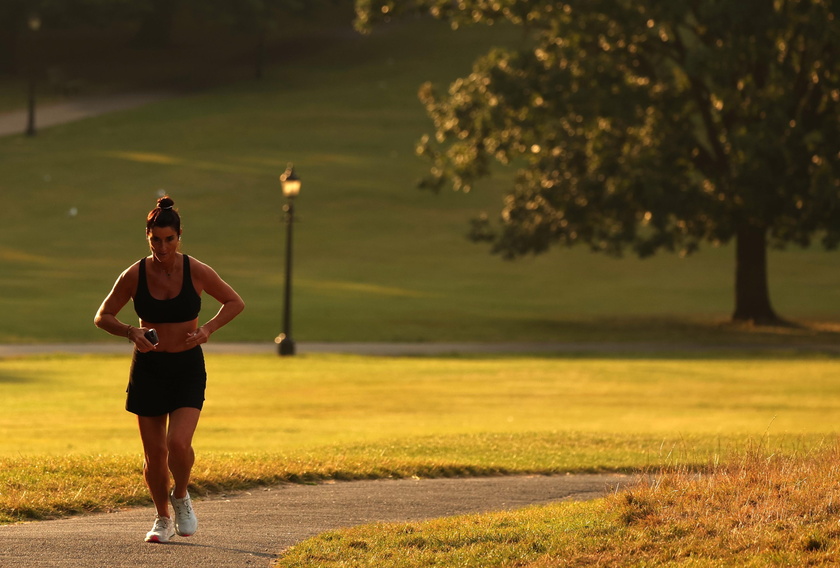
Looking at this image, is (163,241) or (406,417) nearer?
(163,241)

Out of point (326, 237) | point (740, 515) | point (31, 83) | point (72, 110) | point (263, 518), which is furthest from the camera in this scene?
point (72, 110)

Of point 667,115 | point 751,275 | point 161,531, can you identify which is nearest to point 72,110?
point 667,115

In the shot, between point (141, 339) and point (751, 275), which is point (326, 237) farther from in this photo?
point (141, 339)

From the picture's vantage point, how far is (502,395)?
23.4 meters

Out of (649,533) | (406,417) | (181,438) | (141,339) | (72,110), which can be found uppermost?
(72,110)

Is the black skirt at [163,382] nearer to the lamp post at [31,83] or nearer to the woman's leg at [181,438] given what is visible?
the woman's leg at [181,438]

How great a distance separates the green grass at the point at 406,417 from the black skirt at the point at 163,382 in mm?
2035

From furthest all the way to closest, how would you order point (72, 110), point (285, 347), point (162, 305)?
point (72, 110) < point (285, 347) < point (162, 305)

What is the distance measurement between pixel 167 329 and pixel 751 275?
107 feet

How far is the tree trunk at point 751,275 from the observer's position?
39188 millimetres

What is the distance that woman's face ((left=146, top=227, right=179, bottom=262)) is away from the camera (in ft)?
28.1

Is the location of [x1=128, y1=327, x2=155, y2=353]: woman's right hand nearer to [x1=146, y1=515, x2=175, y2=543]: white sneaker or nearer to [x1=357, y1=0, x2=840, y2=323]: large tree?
[x1=146, y1=515, x2=175, y2=543]: white sneaker

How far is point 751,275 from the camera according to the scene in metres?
39.4

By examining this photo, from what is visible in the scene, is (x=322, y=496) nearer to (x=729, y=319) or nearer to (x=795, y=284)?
(x=729, y=319)
